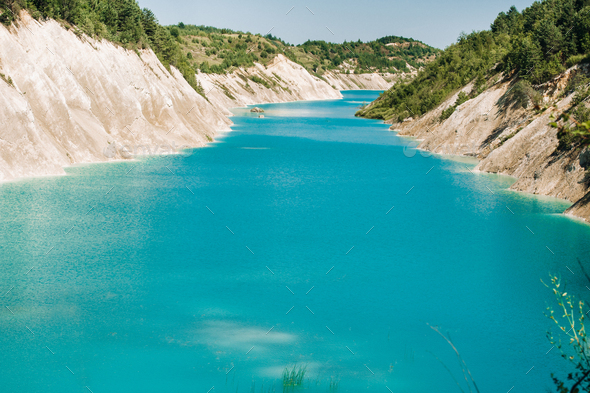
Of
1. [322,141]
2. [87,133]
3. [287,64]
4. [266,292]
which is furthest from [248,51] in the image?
[266,292]

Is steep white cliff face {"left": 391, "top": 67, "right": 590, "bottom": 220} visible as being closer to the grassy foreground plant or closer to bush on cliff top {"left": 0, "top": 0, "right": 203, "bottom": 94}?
the grassy foreground plant

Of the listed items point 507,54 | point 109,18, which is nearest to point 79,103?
point 109,18

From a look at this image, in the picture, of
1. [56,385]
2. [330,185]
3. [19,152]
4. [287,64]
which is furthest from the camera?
[287,64]

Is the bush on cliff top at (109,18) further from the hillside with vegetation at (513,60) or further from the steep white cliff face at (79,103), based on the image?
the hillside with vegetation at (513,60)

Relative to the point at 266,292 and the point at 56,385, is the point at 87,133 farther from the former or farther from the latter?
the point at 56,385

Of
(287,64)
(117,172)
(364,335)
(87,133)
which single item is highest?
(287,64)

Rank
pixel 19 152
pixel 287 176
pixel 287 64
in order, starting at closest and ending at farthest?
pixel 19 152, pixel 287 176, pixel 287 64

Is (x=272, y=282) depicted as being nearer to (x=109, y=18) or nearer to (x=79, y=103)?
(x=79, y=103)

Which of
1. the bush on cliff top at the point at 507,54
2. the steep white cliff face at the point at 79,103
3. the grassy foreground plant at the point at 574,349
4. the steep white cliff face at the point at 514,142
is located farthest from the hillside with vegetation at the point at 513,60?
the steep white cliff face at the point at 79,103
